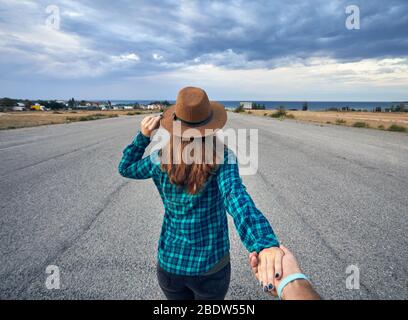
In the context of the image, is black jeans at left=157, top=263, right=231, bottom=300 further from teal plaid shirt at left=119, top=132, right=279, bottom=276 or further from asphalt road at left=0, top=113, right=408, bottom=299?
asphalt road at left=0, top=113, right=408, bottom=299

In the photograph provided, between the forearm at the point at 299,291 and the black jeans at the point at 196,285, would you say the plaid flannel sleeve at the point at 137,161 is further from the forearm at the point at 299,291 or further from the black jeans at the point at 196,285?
the forearm at the point at 299,291

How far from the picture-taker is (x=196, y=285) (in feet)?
5.44

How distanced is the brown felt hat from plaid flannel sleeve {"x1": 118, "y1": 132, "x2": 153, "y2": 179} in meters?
0.26

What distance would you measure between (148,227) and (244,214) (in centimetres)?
326

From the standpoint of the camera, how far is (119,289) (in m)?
2.82

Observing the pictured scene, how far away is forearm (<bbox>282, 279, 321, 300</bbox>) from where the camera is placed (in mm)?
896

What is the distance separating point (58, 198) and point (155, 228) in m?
2.70

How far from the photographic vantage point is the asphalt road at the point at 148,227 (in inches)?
115

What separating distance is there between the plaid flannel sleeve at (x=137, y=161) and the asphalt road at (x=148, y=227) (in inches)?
61.8
